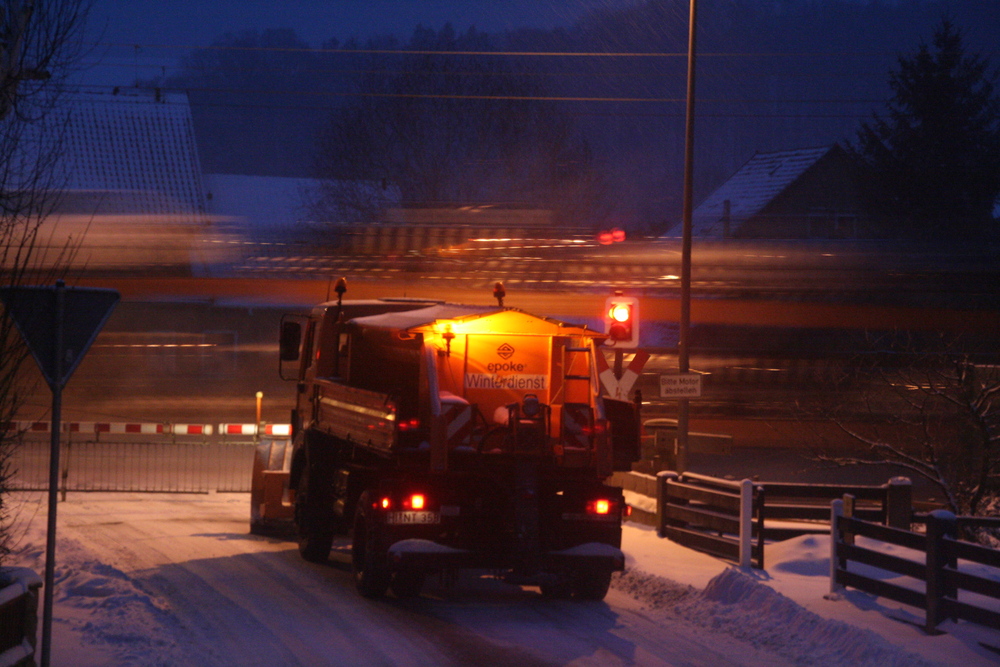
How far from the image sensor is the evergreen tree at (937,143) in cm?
4581

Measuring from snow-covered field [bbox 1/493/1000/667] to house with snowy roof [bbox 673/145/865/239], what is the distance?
1379 inches

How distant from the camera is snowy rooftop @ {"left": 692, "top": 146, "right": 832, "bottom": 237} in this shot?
48.7 metres

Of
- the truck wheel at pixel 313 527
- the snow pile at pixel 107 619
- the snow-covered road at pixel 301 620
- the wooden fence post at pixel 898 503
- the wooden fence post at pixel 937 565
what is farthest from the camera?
the wooden fence post at pixel 898 503

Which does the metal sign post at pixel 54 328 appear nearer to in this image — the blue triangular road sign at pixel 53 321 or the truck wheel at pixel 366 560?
the blue triangular road sign at pixel 53 321

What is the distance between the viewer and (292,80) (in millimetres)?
74250

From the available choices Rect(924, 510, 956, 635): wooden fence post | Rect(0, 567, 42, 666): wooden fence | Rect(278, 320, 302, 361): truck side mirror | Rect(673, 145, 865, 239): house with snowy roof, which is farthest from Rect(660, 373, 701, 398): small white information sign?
Rect(673, 145, 865, 239): house with snowy roof

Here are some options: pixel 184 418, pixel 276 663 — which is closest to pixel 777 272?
pixel 184 418

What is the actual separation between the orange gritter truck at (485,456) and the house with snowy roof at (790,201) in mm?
35323

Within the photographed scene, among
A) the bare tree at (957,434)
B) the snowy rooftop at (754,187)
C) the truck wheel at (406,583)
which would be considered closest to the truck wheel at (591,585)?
the truck wheel at (406,583)

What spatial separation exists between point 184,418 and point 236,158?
1901 inches

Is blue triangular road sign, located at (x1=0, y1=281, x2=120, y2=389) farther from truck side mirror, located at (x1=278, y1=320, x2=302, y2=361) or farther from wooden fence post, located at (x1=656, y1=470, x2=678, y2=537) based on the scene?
wooden fence post, located at (x1=656, y1=470, x2=678, y2=537)

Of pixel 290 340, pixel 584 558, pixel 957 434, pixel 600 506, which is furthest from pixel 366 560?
pixel 957 434

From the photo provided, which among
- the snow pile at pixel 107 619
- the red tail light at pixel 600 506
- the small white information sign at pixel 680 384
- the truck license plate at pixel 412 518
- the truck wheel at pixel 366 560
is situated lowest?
the snow pile at pixel 107 619

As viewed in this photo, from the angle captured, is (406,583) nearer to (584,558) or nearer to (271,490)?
(584,558)
